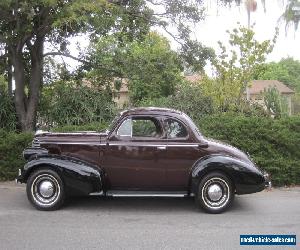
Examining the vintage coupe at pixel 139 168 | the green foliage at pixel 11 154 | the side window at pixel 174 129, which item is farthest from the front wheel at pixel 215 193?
the green foliage at pixel 11 154

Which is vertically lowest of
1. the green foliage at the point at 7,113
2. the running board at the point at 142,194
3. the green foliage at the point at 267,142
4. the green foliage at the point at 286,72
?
the running board at the point at 142,194

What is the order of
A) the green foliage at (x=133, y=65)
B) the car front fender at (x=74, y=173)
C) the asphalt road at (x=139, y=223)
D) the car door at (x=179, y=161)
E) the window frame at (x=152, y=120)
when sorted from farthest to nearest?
the green foliage at (x=133, y=65), the window frame at (x=152, y=120), the car door at (x=179, y=161), the car front fender at (x=74, y=173), the asphalt road at (x=139, y=223)

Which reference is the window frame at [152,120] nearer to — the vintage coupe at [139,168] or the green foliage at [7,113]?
the vintage coupe at [139,168]

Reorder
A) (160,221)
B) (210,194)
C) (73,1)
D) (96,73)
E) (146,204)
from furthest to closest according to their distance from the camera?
(96,73) < (73,1) < (146,204) < (210,194) < (160,221)

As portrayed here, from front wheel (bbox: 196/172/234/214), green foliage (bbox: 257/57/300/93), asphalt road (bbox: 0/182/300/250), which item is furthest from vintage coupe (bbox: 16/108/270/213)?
green foliage (bbox: 257/57/300/93)

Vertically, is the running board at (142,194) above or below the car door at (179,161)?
below

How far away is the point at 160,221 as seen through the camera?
303 inches

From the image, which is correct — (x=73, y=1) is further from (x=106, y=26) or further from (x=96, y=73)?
(x=96, y=73)

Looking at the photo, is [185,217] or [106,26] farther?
[106,26]

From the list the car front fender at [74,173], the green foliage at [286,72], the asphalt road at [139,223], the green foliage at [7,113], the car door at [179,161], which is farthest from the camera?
the green foliage at [286,72]

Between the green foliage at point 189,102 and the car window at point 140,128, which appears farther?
the green foliage at point 189,102

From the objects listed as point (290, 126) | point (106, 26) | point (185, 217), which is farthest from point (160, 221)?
point (106, 26)

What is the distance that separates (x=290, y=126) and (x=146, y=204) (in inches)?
171

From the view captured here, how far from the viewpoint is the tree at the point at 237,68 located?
16.2 m
